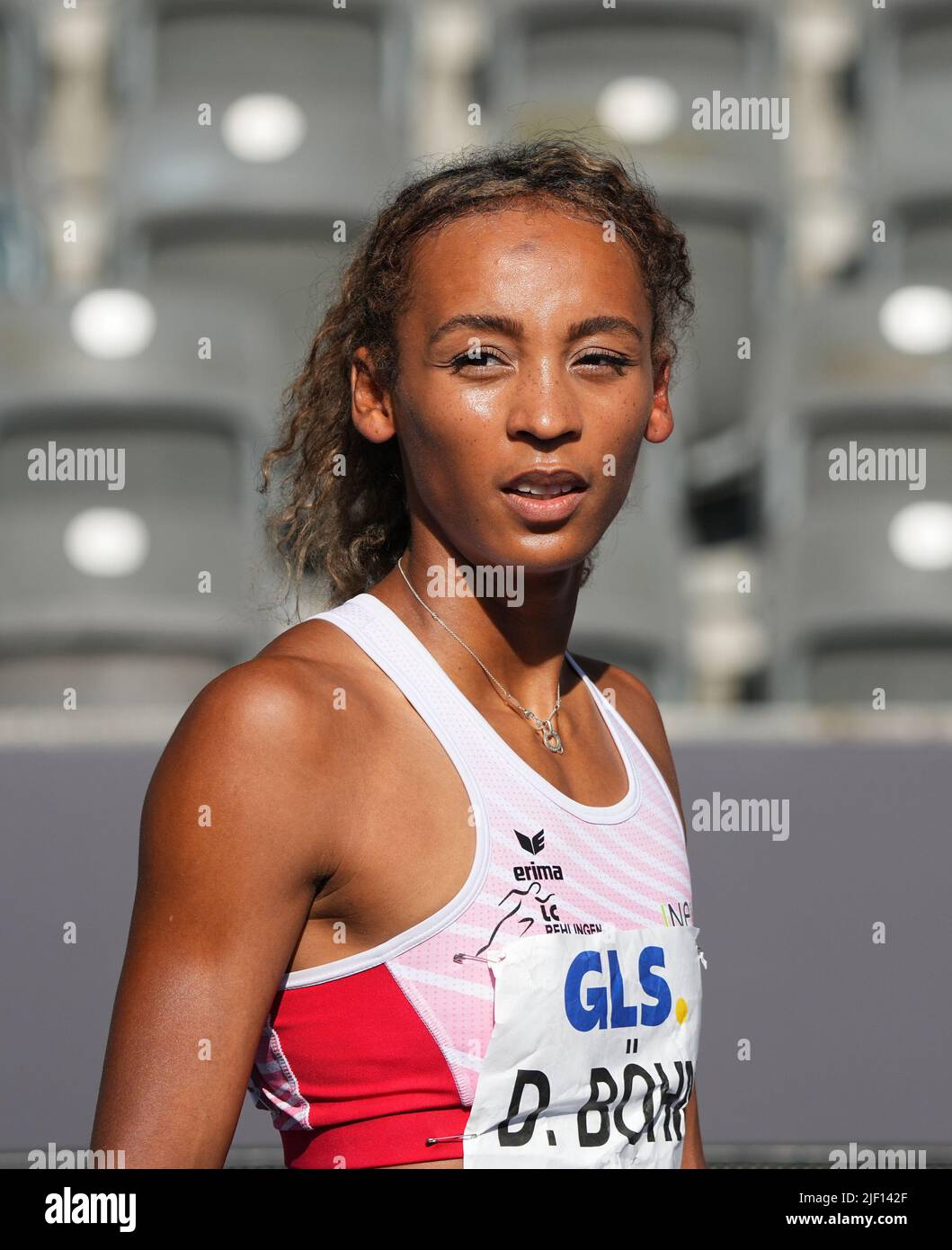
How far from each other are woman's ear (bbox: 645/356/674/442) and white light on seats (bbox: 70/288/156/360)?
130 centimetres

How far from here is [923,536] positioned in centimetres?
220

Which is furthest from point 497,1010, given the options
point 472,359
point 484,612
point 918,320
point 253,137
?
point 253,137

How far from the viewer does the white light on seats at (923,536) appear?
86.2 inches

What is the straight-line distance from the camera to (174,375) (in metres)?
2.25

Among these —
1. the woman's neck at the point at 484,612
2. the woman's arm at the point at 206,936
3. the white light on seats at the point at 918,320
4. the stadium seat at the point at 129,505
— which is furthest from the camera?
the white light on seats at the point at 918,320

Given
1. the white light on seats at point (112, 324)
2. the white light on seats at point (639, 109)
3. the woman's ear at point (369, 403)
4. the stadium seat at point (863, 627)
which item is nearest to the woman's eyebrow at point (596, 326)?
Answer: the woman's ear at point (369, 403)

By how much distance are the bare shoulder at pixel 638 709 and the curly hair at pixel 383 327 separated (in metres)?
0.19

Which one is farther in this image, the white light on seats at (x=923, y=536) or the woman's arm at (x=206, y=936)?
the white light on seats at (x=923, y=536)

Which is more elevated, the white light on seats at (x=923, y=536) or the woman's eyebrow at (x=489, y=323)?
the white light on seats at (x=923, y=536)

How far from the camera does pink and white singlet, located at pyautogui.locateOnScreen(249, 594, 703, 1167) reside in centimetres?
86

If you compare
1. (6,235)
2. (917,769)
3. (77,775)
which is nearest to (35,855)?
(77,775)

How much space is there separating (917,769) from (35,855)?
0.83m

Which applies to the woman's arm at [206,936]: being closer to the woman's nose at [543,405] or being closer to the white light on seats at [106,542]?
the woman's nose at [543,405]
